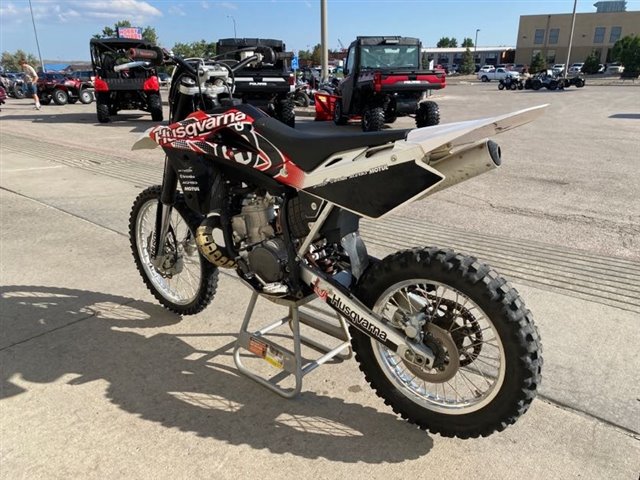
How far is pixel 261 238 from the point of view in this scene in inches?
107

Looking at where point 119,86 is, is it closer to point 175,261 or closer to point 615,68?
point 175,261

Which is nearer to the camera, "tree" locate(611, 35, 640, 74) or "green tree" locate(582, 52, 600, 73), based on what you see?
"tree" locate(611, 35, 640, 74)

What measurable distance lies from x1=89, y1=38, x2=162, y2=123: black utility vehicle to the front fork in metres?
13.6

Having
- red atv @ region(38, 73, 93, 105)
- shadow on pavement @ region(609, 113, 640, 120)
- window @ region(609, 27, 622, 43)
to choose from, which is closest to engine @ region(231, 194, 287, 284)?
shadow on pavement @ region(609, 113, 640, 120)

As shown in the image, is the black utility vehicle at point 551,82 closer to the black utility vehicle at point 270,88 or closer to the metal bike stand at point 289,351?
the black utility vehicle at point 270,88

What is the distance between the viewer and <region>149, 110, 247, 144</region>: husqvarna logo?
101 inches

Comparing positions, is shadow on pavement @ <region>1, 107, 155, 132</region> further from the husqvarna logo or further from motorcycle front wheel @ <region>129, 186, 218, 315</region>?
the husqvarna logo

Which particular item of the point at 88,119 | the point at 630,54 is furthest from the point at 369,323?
the point at 630,54

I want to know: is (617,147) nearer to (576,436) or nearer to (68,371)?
(576,436)

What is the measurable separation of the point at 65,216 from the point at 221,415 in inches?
170

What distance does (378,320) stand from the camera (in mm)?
2303

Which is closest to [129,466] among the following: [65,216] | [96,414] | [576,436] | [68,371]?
[96,414]

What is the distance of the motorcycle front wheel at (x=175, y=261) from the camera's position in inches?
133

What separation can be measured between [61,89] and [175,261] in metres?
24.7
